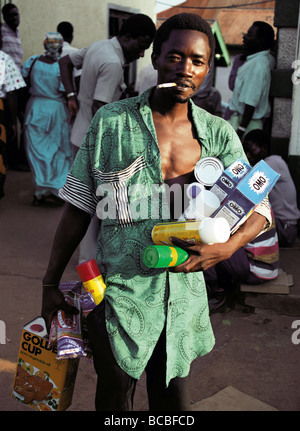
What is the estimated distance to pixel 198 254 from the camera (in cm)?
161

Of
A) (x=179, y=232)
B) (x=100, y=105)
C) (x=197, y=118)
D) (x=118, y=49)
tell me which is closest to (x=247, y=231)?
(x=179, y=232)

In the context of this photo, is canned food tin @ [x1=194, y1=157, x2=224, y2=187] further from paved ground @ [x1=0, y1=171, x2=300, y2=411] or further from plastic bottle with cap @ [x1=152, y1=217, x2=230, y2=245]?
paved ground @ [x1=0, y1=171, x2=300, y2=411]

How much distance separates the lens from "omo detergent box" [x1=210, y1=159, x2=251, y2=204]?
1683 mm

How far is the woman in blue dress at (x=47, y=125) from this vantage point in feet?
22.0

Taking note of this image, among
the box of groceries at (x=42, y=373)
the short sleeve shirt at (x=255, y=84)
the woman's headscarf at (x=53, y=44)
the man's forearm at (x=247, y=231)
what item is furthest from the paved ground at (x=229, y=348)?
the woman's headscarf at (x=53, y=44)

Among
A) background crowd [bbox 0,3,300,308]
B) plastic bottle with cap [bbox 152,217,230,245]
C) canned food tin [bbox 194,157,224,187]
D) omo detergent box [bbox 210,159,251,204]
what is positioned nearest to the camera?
plastic bottle with cap [bbox 152,217,230,245]

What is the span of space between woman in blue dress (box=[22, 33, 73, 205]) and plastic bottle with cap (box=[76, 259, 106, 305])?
16.3ft

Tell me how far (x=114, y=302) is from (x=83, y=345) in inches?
8.8

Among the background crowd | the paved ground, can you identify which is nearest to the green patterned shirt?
the paved ground

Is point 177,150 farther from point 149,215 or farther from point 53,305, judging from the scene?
point 53,305

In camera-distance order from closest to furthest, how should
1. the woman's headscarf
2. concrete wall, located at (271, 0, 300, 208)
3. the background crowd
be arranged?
the background crowd < concrete wall, located at (271, 0, 300, 208) < the woman's headscarf

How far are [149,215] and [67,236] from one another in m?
0.32

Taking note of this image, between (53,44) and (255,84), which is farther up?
(53,44)

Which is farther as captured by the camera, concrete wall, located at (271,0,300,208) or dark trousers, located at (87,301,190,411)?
concrete wall, located at (271,0,300,208)
